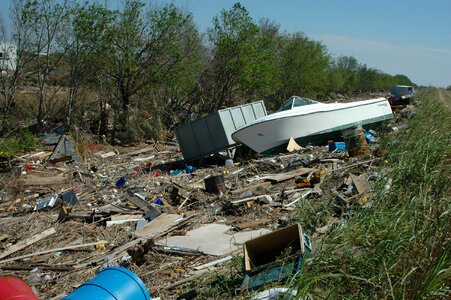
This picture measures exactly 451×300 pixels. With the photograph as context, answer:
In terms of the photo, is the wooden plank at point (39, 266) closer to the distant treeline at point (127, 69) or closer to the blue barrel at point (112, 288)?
the blue barrel at point (112, 288)

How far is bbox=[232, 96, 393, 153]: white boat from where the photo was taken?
11703 mm

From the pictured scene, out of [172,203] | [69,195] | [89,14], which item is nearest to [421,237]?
[172,203]

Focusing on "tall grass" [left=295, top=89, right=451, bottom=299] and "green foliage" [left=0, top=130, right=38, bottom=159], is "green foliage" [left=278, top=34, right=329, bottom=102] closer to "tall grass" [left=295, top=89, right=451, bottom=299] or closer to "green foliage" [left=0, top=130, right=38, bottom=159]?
"green foliage" [left=0, top=130, right=38, bottom=159]

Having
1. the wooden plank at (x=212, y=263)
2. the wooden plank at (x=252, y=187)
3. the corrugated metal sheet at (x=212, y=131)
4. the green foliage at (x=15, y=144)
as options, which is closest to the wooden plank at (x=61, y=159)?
the green foliage at (x=15, y=144)

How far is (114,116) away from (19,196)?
354 inches

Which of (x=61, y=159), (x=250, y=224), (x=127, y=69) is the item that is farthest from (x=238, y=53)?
(x=250, y=224)

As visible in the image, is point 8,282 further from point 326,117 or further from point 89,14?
point 89,14

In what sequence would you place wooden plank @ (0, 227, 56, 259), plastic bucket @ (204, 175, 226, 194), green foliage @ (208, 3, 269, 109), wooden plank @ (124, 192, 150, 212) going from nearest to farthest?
wooden plank @ (0, 227, 56, 259) → wooden plank @ (124, 192, 150, 212) → plastic bucket @ (204, 175, 226, 194) → green foliage @ (208, 3, 269, 109)

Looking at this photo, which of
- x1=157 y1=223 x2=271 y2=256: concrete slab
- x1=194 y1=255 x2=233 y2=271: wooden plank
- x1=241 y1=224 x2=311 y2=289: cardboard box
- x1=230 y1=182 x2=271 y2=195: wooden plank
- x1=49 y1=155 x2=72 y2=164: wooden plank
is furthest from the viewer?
x1=49 y1=155 x2=72 y2=164: wooden plank

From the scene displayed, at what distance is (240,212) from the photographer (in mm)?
6887

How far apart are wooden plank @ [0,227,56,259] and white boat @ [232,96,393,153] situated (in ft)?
20.8

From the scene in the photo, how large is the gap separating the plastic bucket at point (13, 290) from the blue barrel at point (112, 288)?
49cm

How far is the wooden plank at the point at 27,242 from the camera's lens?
6.09 meters

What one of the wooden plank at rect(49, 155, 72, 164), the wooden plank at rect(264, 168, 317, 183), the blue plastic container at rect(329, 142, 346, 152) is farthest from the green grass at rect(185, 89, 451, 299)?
the wooden plank at rect(49, 155, 72, 164)
